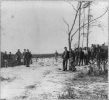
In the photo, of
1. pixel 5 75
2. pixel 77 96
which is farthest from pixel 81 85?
pixel 5 75

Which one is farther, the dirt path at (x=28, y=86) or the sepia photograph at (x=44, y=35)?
the sepia photograph at (x=44, y=35)

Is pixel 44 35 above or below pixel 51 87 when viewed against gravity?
above

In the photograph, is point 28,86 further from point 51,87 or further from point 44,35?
point 44,35

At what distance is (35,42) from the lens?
912cm

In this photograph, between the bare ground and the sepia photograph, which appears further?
the sepia photograph

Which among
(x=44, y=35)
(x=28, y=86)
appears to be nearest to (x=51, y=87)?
(x=28, y=86)

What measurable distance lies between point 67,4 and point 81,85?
4.04 meters

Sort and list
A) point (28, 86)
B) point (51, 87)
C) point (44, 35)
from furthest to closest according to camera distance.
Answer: point (44, 35) → point (28, 86) → point (51, 87)

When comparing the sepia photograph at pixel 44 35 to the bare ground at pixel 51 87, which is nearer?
the bare ground at pixel 51 87

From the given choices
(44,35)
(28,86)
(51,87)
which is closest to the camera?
(51,87)

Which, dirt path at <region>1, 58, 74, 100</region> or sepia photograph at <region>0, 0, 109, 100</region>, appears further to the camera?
sepia photograph at <region>0, 0, 109, 100</region>

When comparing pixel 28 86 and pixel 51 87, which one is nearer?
pixel 51 87

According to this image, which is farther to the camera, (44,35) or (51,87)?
(44,35)

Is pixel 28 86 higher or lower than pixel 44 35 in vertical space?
lower
